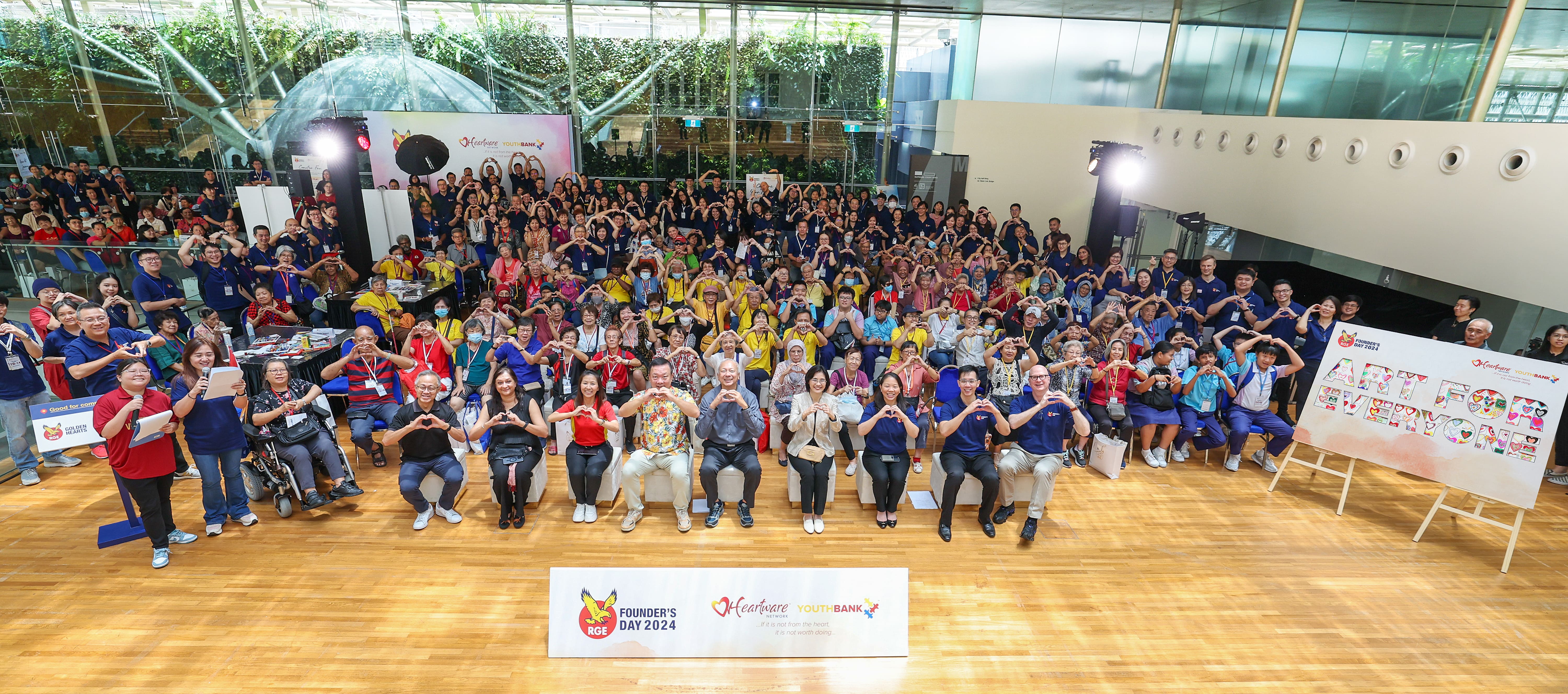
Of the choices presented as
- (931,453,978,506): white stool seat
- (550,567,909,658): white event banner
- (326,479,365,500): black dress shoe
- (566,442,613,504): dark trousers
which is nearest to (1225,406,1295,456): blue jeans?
(931,453,978,506): white stool seat

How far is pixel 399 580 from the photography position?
14.7 ft

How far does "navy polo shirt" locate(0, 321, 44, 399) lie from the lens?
17.0 feet

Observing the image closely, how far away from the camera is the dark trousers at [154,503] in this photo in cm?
436

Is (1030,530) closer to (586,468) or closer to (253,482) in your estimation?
(586,468)

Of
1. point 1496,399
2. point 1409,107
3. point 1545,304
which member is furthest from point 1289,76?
point 1496,399

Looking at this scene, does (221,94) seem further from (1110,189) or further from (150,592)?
(1110,189)

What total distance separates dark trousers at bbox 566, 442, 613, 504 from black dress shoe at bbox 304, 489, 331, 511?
6.15 feet

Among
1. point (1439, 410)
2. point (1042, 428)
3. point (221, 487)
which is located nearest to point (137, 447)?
point (221, 487)

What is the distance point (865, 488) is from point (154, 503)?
4.90m

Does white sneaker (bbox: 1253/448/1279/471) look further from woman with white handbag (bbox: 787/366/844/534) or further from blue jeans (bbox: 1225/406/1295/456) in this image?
woman with white handbag (bbox: 787/366/844/534)

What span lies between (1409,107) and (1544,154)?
2022 millimetres

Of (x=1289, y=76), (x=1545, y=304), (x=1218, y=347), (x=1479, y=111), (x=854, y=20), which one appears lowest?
(x=1218, y=347)

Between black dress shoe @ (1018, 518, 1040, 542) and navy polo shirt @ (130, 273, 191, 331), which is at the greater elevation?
navy polo shirt @ (130, 273, 191, 331)

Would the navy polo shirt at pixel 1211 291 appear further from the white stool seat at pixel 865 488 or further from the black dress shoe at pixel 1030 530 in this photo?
the white stool seat at pixel 865 488
